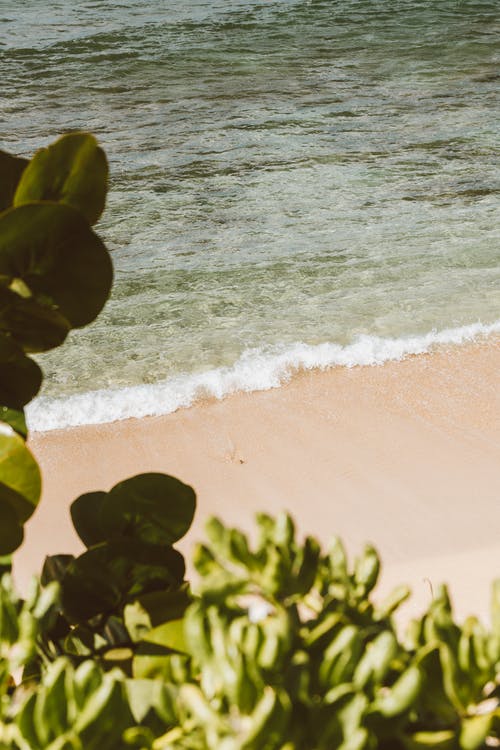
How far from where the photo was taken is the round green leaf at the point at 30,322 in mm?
647

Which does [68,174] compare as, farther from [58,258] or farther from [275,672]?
[275,672]

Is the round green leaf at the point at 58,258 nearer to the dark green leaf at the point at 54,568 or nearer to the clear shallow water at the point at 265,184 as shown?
the dark green leaf at the point at 54,568

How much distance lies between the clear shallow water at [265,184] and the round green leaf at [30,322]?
10.7 feet

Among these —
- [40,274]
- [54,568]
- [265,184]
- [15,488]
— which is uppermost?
[40,274]

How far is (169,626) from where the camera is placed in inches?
22.0

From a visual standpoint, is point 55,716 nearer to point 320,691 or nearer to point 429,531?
point 320,691

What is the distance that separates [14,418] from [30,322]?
0.28 feet

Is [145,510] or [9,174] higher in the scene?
[9,174]

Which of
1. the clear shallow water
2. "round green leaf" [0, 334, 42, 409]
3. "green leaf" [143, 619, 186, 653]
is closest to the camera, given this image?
"green leaf" [143, 619, 186, 653]

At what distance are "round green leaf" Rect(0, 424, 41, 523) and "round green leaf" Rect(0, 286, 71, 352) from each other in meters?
0.08

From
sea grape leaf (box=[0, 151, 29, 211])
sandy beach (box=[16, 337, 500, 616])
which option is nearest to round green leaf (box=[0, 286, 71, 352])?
sea grape leaf (box=[0, 151, 29, 211])

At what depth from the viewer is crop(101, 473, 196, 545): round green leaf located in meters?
0.69

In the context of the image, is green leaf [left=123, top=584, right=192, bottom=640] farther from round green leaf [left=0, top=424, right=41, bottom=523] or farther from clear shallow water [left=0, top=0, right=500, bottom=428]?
clear shallow water [left=0, top=0, right=500, bottom=428]

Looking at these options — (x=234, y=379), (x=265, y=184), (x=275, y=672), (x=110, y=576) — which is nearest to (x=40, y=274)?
(x=110, y=576)
